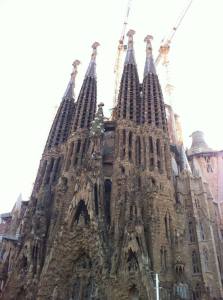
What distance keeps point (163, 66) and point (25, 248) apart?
50.9 meters

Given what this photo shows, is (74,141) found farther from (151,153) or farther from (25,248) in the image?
(25,248)

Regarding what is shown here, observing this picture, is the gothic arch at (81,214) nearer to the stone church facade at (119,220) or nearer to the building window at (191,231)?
the stone church facade at (119,220)

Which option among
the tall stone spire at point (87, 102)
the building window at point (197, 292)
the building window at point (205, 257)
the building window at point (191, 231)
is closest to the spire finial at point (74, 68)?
the tall stone spire at point (87, 102)

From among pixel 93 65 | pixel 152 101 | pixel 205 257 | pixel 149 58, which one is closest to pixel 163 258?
pixel 205 257

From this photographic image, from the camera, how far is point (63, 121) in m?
40.8

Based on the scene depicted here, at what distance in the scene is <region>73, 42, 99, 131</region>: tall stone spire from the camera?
3833 cm

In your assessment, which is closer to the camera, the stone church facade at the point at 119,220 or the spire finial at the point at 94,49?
the stone church facade at the point at 119,220

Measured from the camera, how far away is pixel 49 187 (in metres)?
33.6

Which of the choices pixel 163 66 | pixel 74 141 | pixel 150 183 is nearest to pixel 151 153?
pixel 150 183

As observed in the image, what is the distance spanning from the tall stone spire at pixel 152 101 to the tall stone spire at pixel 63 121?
10.2 m

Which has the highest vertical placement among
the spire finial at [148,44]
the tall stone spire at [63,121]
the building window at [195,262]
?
the spire finial at [148,44]

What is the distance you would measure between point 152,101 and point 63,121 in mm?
11776

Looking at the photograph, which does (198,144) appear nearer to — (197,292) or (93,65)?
(93,65)

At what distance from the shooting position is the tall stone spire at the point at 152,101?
3553cm
